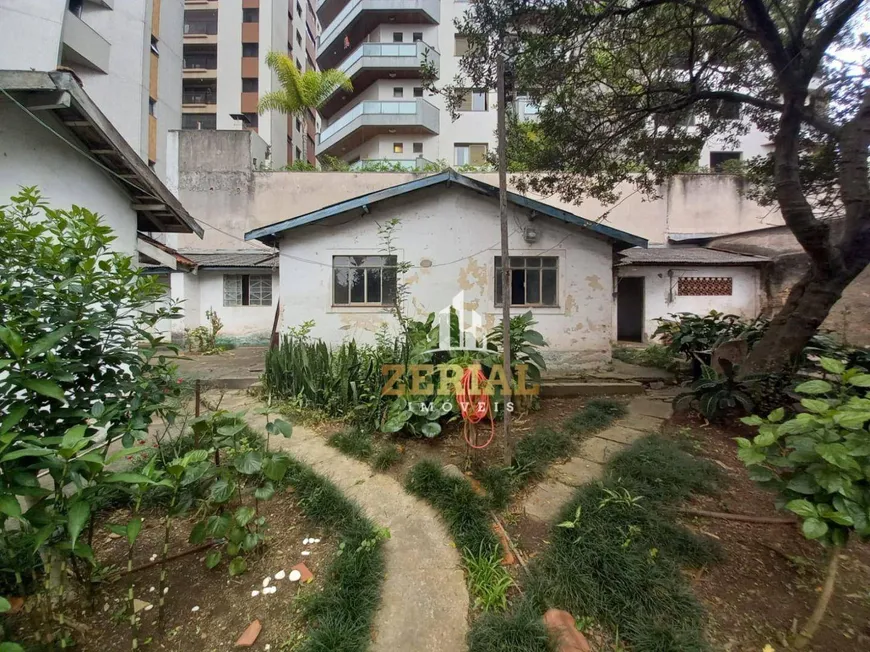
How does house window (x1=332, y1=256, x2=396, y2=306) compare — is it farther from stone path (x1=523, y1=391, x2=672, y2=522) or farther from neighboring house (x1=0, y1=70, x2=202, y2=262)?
stone path (x1=523, y1=391, x2=672, y2=522)

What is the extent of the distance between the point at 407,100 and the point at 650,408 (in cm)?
1658

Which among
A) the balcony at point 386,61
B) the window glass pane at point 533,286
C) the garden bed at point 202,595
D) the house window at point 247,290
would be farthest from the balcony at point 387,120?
the garden bed at point 202,595

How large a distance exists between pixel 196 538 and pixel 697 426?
16.4ft

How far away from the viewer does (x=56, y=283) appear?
71.4 inches

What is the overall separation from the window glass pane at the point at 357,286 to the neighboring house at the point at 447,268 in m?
0.02

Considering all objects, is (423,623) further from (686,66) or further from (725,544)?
(686,66)

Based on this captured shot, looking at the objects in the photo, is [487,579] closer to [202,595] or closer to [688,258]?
[202,595]

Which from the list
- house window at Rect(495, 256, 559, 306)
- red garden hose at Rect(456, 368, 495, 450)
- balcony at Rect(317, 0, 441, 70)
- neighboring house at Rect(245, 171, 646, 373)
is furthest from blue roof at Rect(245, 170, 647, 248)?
balcony at Rect(317, 0, 441, 70)

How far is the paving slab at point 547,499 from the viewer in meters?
2.89

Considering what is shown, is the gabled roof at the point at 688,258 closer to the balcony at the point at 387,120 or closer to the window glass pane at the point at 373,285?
the window glass pane at the point at 373,285

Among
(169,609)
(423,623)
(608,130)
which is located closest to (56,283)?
(169,609)

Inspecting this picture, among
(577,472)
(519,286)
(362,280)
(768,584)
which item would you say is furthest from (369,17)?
(768,584)

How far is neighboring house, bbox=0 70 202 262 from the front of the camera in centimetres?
377

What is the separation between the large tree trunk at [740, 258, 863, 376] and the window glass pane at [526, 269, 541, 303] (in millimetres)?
3525
